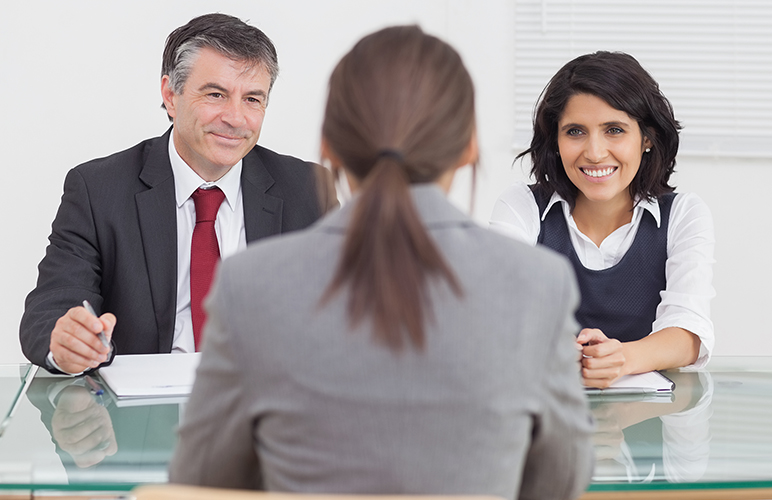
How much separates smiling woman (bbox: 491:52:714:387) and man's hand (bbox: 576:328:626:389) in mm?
399

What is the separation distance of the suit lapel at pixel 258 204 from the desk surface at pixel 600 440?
0.69 meters

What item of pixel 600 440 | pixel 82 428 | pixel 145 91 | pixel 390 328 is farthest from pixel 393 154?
pixel 145 91

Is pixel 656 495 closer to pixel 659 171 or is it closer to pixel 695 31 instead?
pixel 659 171

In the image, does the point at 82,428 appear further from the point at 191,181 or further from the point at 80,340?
the point at 191,181

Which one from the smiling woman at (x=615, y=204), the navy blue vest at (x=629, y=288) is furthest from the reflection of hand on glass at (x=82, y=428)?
the navy blue vest at (x=629, y=288)

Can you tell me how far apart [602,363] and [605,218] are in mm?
779

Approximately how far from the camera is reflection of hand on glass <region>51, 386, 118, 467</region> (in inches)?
51.2

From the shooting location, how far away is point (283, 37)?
3402mm

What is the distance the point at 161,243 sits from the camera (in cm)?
211

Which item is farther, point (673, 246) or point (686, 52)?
point (686, 52)

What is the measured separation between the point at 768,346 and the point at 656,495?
2.70m

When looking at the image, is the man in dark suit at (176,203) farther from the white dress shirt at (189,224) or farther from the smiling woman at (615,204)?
the smiling woman at (615,204)

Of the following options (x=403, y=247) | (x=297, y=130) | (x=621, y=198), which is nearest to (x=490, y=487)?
(x=403, y=247)

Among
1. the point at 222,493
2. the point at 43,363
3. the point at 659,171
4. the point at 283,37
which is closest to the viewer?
the point at 222,493
